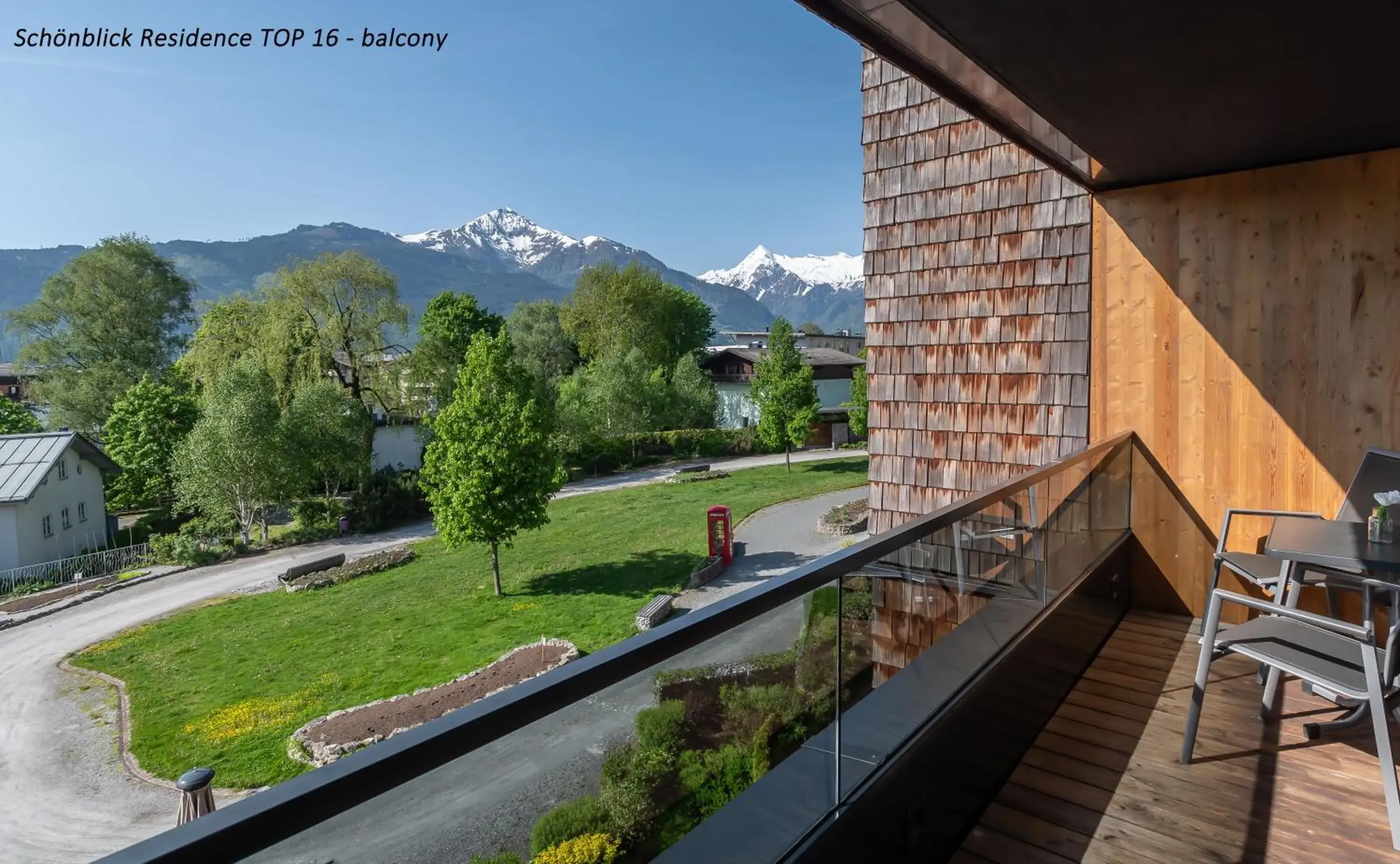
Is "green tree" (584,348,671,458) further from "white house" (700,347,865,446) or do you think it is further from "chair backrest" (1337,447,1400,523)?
"chair backrest" (1337,447,1400,523)

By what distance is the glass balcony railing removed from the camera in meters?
0.79

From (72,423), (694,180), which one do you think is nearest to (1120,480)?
(72,423)

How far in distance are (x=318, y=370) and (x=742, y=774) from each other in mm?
24485

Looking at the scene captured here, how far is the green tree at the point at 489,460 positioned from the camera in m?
17.0

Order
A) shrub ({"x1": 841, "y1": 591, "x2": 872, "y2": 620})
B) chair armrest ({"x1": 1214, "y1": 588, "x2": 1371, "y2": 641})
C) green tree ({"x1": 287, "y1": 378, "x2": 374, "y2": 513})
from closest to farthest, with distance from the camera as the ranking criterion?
shrub ({"x1": 841, "y1": 591, "x2": 872, "y2": 620}) < chair armrest ({"x1": 1214, "y1": 588, "x2": 1371, "y2": 641}) < green tree ({"x1": 287, "y1": 378, "x2": 374, "y2": 513})

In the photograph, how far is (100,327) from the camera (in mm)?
29031

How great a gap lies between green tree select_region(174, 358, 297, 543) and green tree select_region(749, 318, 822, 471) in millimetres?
16090

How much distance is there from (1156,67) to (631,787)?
8.29 feet

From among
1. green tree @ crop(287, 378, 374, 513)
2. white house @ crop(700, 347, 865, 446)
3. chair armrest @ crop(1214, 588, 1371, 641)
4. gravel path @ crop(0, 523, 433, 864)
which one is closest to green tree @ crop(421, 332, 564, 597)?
gravel path @ crop(0, 523, 433, 864)

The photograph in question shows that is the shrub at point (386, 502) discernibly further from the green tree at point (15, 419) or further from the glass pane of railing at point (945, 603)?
the glass pane of railing at point (945, 603)

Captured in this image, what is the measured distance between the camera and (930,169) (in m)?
5.49

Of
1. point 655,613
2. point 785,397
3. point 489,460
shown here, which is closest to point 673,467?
point 785,397

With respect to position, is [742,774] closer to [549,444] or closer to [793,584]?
[793,584]

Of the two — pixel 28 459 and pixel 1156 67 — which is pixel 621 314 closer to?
pixel 28 459
